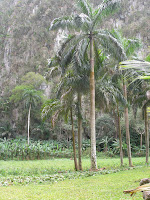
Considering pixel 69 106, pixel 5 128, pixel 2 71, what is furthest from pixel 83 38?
pixel 2 71

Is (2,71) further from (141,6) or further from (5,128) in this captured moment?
(141,6)

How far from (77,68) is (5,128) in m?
30.3

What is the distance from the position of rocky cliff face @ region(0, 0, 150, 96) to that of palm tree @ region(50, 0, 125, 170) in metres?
33.6

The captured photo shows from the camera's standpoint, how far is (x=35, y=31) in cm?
5200

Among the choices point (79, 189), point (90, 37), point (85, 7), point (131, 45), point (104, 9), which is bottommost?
point (79, 189)

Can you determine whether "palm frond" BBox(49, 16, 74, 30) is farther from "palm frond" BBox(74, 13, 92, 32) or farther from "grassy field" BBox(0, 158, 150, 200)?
"grassy field" BBox(0, 158, 150, 200)

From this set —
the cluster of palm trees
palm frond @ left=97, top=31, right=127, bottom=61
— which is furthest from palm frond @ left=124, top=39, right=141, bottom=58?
palm frond @ left=97, top=31, right=127, bottom=61

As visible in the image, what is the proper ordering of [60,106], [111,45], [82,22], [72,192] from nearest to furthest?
[72,192]
[82,22]
[111,45]
[60,106]

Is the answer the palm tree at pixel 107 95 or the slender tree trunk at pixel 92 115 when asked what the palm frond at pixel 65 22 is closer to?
the slender tree trunk at pixel 92 115

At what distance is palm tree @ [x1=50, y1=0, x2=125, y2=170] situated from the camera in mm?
11953

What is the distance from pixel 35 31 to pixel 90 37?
43.0 metres

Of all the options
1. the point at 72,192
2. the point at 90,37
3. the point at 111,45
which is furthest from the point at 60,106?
the point at 72,192

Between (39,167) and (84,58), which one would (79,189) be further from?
(39,167)

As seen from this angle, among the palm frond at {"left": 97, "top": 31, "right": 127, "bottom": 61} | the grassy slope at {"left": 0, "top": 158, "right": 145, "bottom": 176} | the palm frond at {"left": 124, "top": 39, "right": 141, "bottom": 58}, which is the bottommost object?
the grassy slope at {"left": 0, "top": 158, "right": 145, "bottom": 176}
